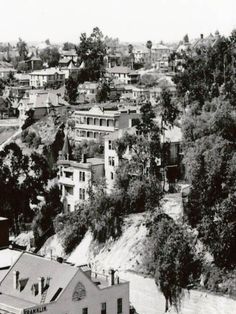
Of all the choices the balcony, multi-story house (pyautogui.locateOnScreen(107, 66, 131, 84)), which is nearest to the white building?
the balcony

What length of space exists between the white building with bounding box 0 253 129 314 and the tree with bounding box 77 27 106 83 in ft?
255

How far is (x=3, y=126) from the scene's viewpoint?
12094cm

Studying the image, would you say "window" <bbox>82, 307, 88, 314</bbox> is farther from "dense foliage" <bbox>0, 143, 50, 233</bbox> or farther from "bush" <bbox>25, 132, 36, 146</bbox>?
"bush" <bbox>25, 132, 36, 146</bbox>

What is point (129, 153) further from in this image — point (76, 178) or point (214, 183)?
point (214, 183)

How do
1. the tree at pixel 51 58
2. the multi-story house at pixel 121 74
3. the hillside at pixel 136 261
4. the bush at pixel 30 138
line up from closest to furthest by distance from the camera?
1. the hillside at pixel 136 261
2. the bush at pixel 30 138
3. the multi-story house at pixel 121 74
4. the tree at pixel 51 58


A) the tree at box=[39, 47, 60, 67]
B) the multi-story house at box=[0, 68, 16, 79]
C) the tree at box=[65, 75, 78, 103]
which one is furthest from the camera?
the tree at box=[39, 47, 60, 67]

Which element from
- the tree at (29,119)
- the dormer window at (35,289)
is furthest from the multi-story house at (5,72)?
the dormer window at (35,289)

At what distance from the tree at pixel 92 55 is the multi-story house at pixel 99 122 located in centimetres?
3180

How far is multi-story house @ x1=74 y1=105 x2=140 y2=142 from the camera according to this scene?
91.6 m

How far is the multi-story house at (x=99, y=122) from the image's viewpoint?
91.6 m

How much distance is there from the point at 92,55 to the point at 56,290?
86347 mm

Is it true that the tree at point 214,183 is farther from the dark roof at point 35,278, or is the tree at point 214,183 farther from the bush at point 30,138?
the bush at point 30,138

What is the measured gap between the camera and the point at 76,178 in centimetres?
7706

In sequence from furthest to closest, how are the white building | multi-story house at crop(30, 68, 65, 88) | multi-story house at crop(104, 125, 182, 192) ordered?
multi-story house at crop(30, 68, 65, 88), multi-story house at crop(104, 125, 182, 192), the white building
